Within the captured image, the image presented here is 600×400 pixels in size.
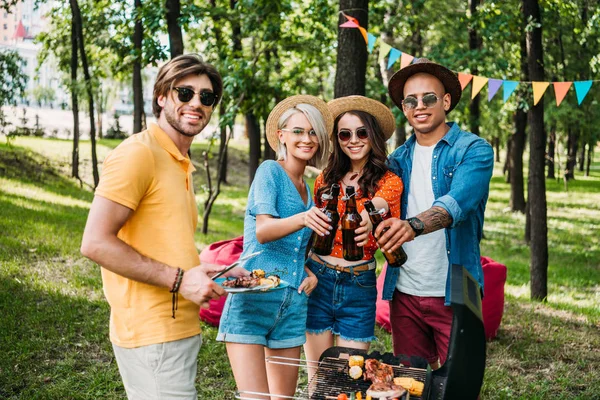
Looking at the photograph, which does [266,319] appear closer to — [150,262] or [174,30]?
[150,262]

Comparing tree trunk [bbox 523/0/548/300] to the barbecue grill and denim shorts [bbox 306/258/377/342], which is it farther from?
the barbecue grill

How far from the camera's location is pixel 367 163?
3.71 m

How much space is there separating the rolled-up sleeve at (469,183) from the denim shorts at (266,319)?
3.19 feet

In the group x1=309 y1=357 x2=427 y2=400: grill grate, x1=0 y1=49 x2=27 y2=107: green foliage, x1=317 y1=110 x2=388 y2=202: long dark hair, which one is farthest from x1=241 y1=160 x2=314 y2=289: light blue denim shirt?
x1=0 y1=49 x2=27 y2=107: green foliage

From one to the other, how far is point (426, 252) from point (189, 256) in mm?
1642

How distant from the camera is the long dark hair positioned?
11.8 ft

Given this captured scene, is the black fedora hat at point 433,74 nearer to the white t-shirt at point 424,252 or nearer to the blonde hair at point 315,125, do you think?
the white t-shirt at point 424,252

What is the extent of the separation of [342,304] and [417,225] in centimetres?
77

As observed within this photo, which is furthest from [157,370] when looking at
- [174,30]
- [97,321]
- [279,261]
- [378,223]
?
[174,30]

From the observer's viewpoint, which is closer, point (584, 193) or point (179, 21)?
point (179, 21)

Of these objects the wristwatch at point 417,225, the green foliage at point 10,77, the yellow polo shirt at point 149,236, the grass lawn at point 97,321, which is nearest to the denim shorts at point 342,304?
the wristwatch at point 417,225

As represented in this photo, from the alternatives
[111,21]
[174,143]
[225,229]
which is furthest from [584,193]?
[174,143]

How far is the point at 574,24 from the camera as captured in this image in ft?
47.4

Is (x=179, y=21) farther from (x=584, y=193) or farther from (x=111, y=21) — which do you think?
(x=584, y=193)
